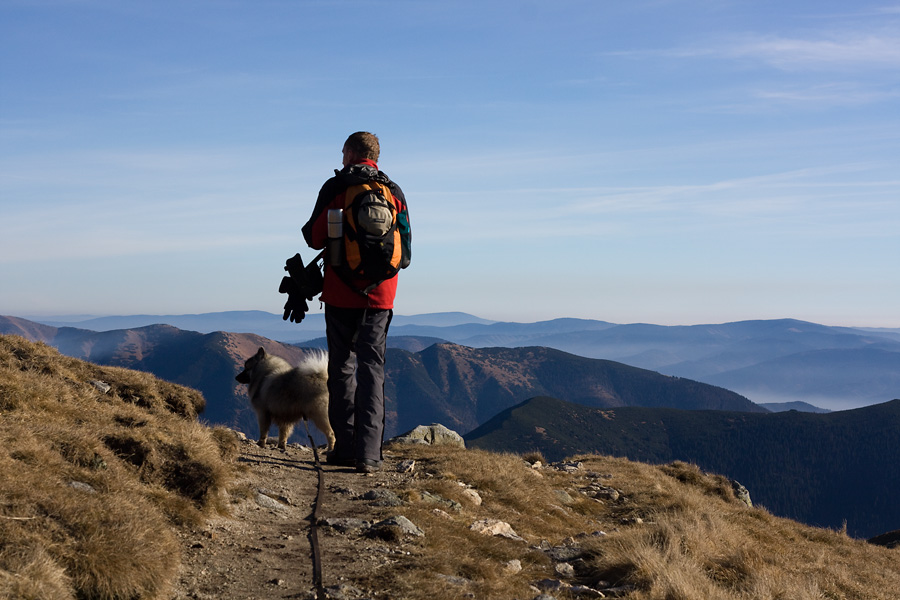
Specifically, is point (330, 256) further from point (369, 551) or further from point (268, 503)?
point (369, 551)

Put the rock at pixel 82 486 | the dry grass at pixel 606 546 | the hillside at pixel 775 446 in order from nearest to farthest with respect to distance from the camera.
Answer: the rock at pixel 82 486 → the dry grass at pixel 606 546 → the hillside at pixel 775 446

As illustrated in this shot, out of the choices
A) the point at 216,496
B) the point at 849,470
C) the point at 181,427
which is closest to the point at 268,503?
the point at 216,496

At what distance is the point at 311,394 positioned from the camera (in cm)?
1269

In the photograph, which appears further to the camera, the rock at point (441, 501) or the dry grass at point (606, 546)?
the rock at point (441, 501)

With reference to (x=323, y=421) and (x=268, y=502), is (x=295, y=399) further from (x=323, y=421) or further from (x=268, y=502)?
(x=268, y=502)

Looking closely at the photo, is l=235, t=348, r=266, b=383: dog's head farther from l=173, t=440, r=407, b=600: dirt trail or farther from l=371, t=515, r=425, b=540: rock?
l=371, t=515, r=425, b=540: rock

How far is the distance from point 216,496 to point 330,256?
3.19 metres

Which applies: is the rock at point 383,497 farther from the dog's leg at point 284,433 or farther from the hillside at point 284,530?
the dog's leg at point 284,433

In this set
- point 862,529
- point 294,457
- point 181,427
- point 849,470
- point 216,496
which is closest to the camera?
point 216,496

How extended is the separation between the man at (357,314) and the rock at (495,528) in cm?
213

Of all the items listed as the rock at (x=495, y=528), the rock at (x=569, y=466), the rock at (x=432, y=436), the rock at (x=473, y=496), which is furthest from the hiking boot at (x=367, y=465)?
the rock at (x=432, y=436)

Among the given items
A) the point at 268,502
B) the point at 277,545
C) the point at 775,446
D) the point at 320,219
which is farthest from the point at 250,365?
the point at 775,446

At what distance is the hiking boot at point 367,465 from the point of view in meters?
9.99

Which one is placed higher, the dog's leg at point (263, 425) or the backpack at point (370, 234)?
the backpack at point (370, 234)
